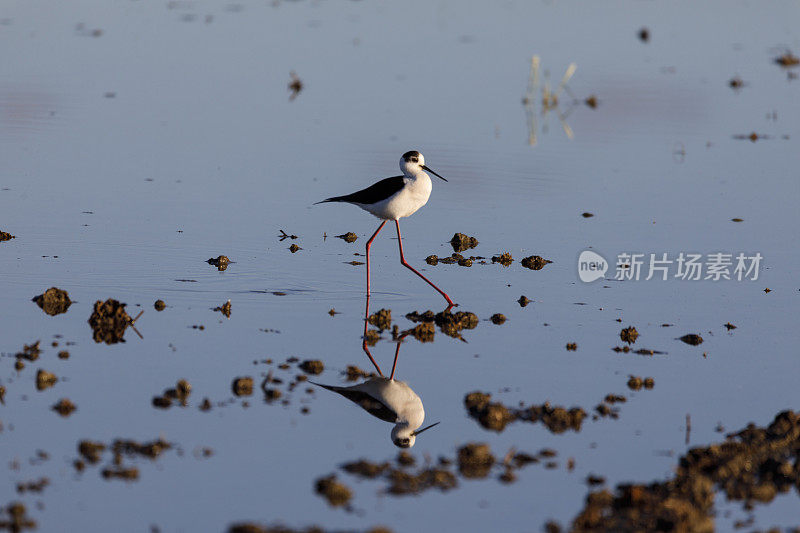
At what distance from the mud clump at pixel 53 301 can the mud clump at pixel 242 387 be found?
7.33ft

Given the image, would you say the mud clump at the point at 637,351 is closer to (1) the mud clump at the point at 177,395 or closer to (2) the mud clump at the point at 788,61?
(1) the mud clump at the point at 177,395

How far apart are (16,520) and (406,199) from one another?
15.9 ft

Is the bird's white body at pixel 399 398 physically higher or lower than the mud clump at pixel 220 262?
lower

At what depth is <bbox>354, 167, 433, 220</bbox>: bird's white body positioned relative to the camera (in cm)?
924

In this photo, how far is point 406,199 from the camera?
9289 millimetres

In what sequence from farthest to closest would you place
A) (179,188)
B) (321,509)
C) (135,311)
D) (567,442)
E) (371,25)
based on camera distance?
(371,25)
(179,188)
(135,311)
(567,442)
(321,509)

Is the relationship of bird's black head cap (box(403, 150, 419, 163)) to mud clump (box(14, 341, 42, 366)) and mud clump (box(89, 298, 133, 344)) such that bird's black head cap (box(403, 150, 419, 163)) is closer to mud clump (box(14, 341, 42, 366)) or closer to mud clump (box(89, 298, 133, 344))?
mud clump (box(89, 298, 133, 344))

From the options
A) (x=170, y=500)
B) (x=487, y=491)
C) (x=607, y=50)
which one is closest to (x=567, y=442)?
(x=487, y=491)

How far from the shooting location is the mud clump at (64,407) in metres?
6.61

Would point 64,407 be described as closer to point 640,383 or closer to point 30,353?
point 30,353

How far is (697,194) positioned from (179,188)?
628 centimetres

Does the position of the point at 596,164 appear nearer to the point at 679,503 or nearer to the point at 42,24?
the point at 679,503

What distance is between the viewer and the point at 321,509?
18.2 ft

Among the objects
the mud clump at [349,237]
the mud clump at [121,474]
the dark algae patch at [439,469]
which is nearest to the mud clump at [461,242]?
the mud clump at [349,237]
